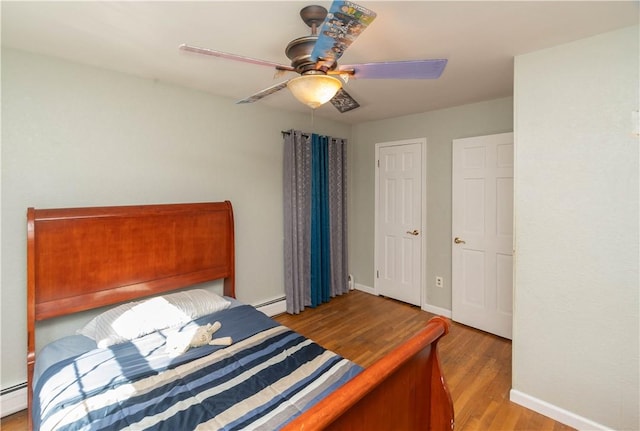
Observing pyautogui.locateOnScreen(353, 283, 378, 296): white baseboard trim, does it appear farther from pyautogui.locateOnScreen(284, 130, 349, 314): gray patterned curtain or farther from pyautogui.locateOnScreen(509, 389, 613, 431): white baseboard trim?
pyautogui.locateOnScreen(509, 389, 613, 431): white baseboard trim

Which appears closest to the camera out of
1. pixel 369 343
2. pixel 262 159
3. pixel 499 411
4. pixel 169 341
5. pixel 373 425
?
pixel 373 425

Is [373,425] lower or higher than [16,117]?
lower

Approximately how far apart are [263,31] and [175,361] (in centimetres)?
199

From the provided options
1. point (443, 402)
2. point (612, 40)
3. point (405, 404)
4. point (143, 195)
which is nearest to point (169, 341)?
point (143, 195)

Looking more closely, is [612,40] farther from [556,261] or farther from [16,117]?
[16,117]

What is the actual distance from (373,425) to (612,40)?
8.09 feet

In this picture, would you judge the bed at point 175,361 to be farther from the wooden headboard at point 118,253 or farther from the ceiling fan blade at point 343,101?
the ceiling fan blade at point 343,101

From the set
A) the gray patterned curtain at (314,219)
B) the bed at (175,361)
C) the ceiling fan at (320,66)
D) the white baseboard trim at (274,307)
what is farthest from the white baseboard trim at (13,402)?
the ceiling fan at (320,66)

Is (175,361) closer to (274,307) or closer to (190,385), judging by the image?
(190,385)

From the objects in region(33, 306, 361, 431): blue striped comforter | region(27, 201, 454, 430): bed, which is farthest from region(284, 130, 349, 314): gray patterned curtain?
region(33, 306, 361, 431): blue striped comforter

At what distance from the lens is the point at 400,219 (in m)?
4.05

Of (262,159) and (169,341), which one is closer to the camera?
(169,341)

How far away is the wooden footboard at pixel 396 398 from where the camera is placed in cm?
93

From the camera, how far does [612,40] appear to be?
1806 mm
